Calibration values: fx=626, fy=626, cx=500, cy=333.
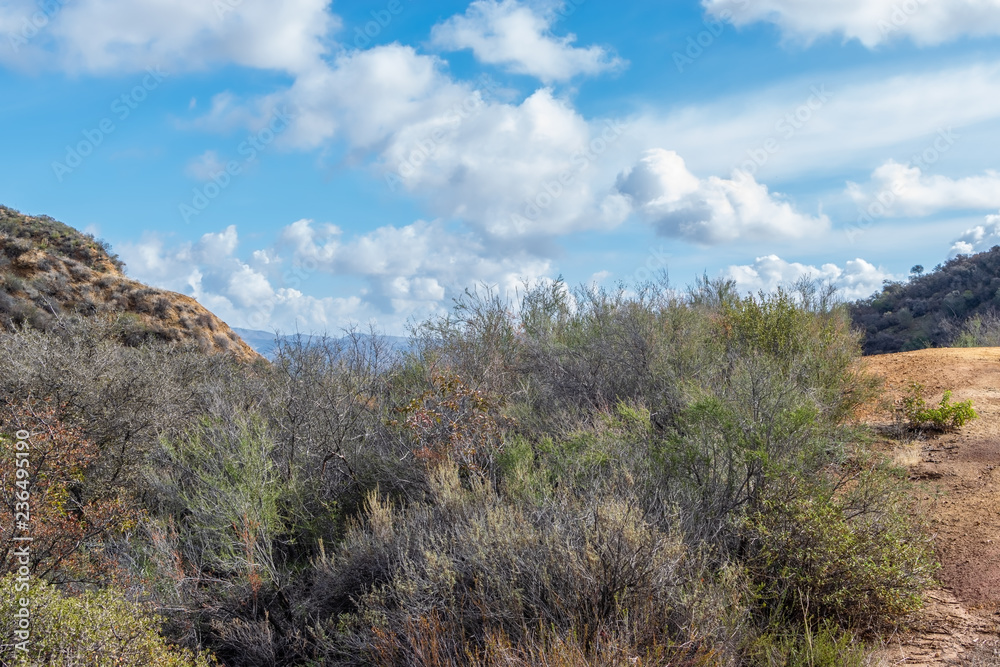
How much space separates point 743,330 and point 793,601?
7151mm

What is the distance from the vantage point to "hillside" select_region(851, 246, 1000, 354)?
27.5 metres

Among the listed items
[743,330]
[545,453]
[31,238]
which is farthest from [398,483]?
[31,238]

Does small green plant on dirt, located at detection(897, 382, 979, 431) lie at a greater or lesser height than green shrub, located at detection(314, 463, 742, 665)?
greater

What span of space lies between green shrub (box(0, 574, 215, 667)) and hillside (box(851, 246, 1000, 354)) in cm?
2755

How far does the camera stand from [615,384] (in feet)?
34.1

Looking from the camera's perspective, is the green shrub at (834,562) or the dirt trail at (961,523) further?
the green shrub at (834,562)

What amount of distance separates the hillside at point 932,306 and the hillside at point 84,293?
2622 cm

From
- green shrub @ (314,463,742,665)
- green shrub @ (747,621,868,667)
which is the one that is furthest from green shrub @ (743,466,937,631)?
green shrub @ (314,463,742,665)

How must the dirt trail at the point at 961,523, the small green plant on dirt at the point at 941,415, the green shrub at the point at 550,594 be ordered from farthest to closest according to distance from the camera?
the small green plant on dirt at the point at 941,415, the dirt trail at the point at 961,523, the green shrub at the point at 550,594

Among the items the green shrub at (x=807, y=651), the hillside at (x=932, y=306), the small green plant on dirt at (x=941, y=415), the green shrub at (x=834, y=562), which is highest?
the hillside at (x=932, y=306)

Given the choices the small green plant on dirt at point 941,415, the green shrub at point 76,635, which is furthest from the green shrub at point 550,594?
the small green plant on dirt at point 941,415

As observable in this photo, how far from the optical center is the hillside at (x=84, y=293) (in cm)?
1956

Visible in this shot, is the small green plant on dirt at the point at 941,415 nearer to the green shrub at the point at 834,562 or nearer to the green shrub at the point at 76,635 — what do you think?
the green shrub at the point at 834,562

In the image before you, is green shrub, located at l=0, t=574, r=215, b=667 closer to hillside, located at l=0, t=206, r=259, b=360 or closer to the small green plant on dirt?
the small green plant on dirt
